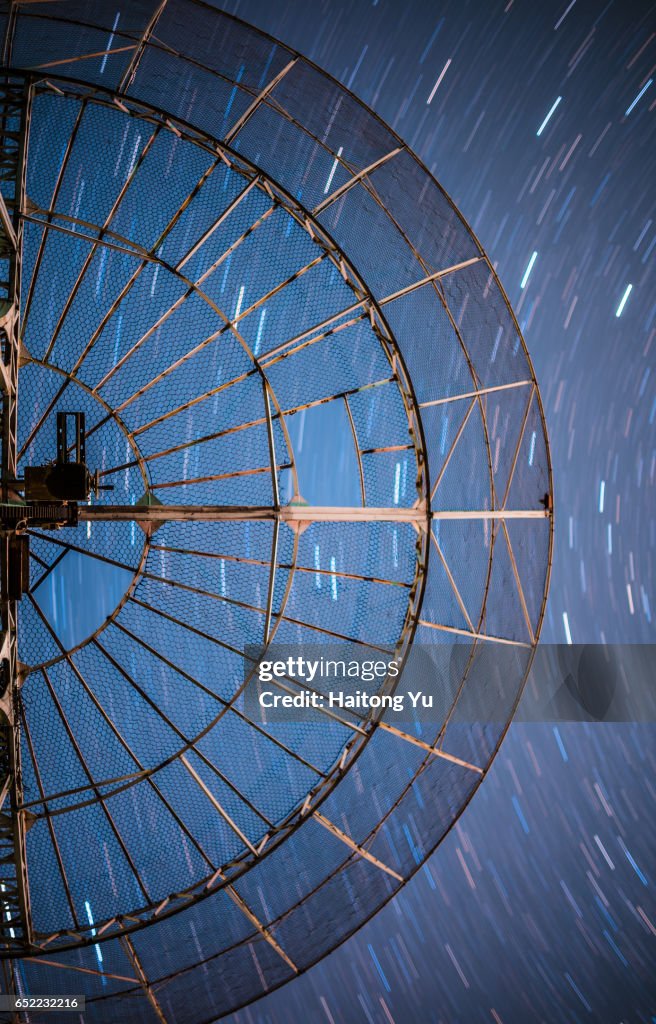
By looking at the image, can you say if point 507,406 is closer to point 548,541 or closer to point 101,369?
point 548,541

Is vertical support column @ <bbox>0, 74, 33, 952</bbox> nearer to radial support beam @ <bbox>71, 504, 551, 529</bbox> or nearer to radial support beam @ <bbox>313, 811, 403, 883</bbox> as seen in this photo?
radial support beam @ <bbox>71, 504, 551, 529</bbox>

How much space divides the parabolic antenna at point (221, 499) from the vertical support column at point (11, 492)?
0.10ft

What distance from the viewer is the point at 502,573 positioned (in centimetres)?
968

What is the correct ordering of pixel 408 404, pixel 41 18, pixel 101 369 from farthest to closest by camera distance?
pixel 101 369, pixel 408 404, pixel 41 18

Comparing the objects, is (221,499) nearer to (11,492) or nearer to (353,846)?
(11,492)

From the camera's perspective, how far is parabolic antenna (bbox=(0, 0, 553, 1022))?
8.52m

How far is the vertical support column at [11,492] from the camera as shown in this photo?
8281mm

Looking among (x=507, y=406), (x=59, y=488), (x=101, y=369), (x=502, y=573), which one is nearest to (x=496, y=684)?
(x=502, y=573)

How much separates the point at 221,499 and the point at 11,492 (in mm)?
2887

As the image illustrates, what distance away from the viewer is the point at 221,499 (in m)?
10.8

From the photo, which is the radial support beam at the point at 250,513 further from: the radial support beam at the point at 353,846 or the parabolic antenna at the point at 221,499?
the radial support beam at the point at 353,846

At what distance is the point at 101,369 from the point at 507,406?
3.98m
